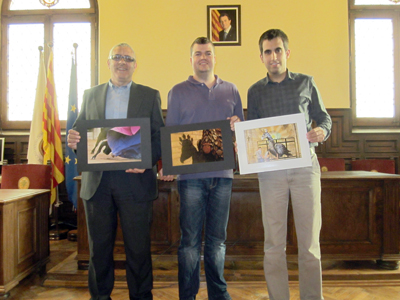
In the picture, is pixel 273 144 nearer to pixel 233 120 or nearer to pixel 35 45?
pixel 233 120

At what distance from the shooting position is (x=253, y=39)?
13.8 feet

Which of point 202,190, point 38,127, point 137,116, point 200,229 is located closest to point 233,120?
point 202,190

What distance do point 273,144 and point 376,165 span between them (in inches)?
112

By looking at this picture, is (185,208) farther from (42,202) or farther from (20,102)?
(20,102)

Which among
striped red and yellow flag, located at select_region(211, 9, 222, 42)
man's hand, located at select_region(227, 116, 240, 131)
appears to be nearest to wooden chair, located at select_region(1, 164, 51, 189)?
man's hand, located at select_region(227, 116, 240, 131)

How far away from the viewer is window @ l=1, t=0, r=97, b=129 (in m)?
4.38

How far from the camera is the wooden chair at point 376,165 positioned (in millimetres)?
3717

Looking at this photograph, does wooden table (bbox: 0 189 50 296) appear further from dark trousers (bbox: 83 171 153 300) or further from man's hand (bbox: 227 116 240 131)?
man's hand (bbox: 227 116 240 131)

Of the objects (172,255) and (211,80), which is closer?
(211,80)

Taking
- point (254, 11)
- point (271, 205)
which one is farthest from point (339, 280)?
point (254, 11)

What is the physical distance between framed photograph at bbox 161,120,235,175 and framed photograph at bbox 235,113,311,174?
77 mm

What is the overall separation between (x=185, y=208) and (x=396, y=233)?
6.07 feet

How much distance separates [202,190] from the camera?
1.68 m

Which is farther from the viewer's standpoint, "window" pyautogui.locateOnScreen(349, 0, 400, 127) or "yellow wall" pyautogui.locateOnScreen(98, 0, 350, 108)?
"window" pyautogui.locateOnScreen(349, 0, 400, 127)
